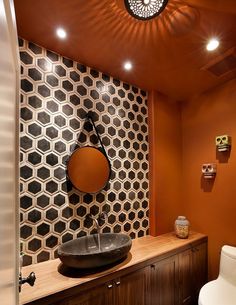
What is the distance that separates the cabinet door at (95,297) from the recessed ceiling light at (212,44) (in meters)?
2.03

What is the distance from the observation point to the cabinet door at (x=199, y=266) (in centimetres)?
A: 212

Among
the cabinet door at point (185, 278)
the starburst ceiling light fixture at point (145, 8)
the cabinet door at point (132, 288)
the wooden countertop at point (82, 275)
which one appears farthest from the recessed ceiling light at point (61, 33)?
the cabinet door at point (185, 278)

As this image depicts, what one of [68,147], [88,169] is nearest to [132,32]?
[68,147]

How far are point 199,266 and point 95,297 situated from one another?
1354 millimetres

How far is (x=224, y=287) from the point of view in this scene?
69.3 inches

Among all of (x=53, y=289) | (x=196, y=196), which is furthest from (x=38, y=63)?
(x=196, y=196)

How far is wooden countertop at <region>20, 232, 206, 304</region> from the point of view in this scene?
1.21m

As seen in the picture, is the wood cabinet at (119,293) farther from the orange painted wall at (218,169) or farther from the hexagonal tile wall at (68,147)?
the orange painted wall at (218,169)

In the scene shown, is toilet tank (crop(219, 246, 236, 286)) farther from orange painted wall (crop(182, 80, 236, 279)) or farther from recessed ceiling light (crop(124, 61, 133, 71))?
recessed ceiling light (crop(124, 61, 133, 71))

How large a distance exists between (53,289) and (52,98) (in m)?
1.43

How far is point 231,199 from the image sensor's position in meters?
2.12

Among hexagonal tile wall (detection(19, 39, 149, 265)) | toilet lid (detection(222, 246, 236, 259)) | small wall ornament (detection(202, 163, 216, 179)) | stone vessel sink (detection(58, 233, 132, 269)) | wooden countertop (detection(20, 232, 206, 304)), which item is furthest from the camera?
small wall ornament (detection(202, 163, 216, 179))

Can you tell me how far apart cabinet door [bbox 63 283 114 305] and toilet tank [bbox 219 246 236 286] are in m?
1.14

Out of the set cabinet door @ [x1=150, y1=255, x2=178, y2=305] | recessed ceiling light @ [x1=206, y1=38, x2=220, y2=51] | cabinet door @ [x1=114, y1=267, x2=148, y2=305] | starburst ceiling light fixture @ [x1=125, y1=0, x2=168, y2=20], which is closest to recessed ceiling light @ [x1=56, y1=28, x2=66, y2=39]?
starburst ceiling light fixture @ [x1=125, y1=0, x2=168, y2=20]
